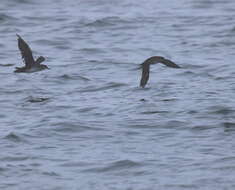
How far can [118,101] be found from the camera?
16.8m

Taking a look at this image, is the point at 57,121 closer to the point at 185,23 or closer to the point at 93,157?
the point at 93,157

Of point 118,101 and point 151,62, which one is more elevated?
point 151,62

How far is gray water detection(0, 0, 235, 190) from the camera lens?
12.4 m

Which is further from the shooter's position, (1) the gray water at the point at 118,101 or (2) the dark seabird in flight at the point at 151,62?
(2) the dark seabird in flight at the point at 151,62

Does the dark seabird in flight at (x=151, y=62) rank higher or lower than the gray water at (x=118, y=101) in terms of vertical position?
higher

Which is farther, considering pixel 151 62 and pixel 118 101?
pixel 118 101

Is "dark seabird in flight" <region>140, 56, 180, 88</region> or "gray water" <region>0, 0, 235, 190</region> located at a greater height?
"dark seabird in flight" <region>140, 56, 180, 88</region>

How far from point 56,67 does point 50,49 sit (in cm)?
239

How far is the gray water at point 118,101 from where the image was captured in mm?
12422

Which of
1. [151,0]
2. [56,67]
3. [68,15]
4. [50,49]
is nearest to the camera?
[56,67]

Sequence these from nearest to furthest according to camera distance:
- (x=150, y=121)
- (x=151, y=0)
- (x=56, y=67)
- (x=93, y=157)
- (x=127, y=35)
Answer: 1. (x=93, y=157)
2. (x=150, y=121)
3. (x=56, y=67)
4. (x=127, y=35)
5. (x=151, y=0)

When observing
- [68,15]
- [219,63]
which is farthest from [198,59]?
[68,15]

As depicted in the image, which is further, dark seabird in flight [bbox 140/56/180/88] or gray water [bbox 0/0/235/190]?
dark seabird in flight [bbox 140/56/180/88]

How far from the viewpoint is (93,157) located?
42.8ft
